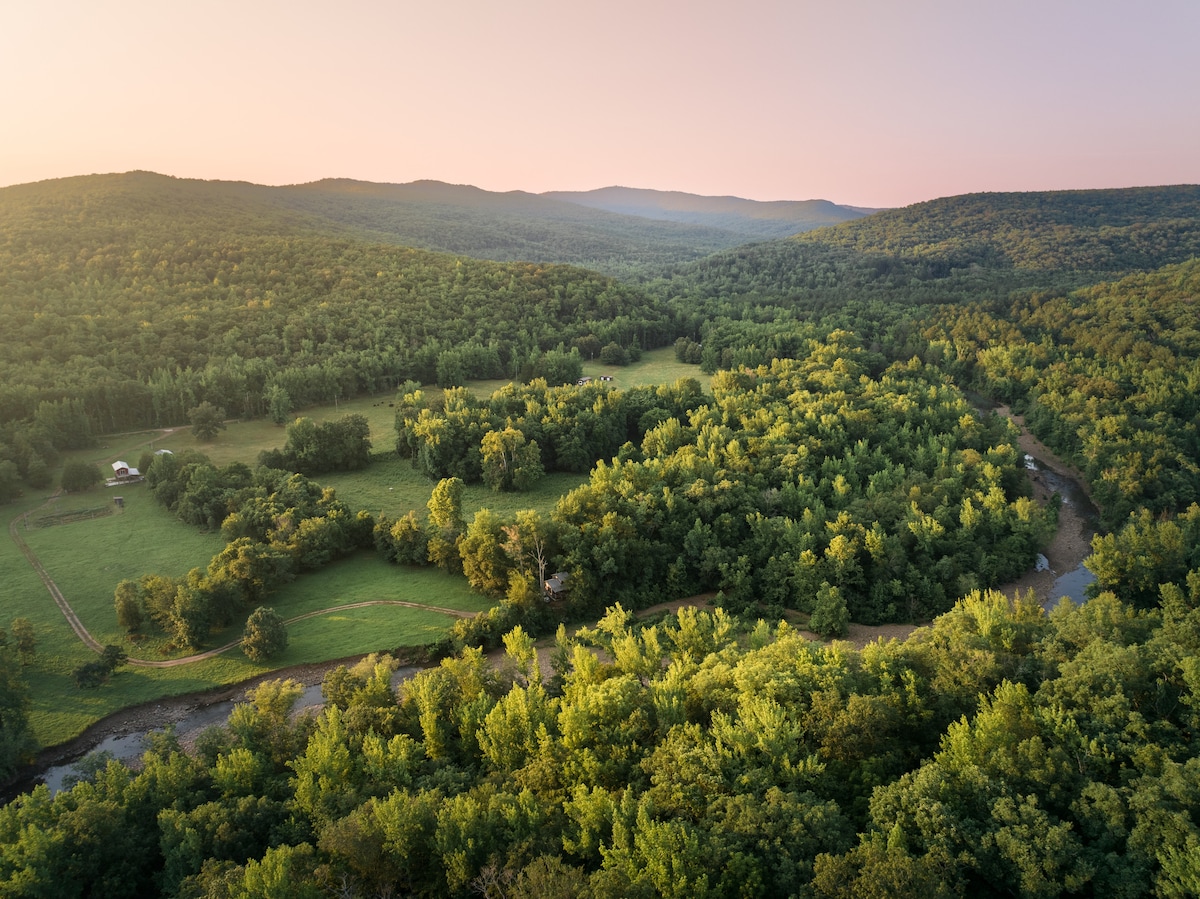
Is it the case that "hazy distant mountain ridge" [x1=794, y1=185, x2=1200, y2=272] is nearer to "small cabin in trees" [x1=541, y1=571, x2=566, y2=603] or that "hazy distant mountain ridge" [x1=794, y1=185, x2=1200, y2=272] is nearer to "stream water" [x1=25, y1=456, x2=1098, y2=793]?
"stream water" [x1=25, y1=456, x2=1098, y2=793]

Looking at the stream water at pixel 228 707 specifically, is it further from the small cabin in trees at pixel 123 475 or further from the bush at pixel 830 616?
the small cabin in trees at pixel 123 475

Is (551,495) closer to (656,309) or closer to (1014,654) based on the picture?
(1014,654)

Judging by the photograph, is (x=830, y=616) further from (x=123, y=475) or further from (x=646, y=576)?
(x=123, y=475)

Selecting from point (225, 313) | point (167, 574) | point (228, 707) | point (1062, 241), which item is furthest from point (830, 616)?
point (1062, 241)

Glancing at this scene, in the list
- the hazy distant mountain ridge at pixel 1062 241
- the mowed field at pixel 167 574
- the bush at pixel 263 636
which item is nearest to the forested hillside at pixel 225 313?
the mowed field at pixel 167 574

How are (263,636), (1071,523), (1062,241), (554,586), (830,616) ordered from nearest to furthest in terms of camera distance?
(263,636), (830,616), (554,586), (1071,523), (1062,241)

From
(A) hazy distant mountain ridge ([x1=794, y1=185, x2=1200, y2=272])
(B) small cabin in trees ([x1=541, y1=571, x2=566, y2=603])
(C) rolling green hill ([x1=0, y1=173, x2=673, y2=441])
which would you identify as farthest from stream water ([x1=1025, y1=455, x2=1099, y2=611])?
(A) hazy distant mountain ridge ([x1=794, y1=185, x2=1200, y2=272])
